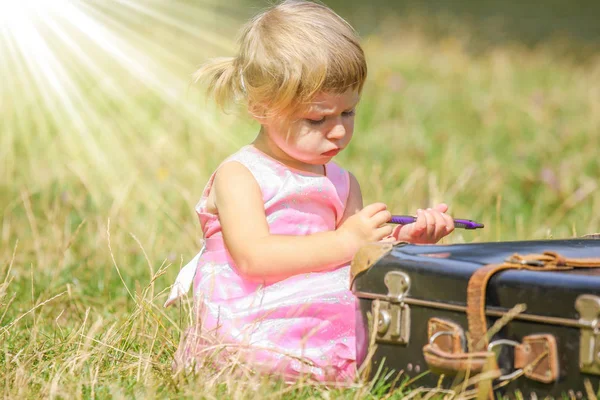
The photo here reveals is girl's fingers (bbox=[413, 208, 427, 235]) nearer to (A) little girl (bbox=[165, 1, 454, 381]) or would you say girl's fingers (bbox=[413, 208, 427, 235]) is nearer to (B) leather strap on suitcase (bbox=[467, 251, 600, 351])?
(A) little girl (bbox=[165, 1, 454, 381])

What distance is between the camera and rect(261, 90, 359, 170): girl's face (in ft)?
8.08

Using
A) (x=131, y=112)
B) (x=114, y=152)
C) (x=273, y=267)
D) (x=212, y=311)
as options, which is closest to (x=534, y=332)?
(x=273, y=267)

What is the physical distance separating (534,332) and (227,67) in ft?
3.95

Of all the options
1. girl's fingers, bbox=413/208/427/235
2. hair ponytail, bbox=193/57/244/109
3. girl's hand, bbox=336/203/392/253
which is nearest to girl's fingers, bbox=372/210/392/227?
girl's hand, bbox=336/203/392/253

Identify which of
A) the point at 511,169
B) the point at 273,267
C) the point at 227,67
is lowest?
the point at 511,169

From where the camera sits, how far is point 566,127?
242 inches

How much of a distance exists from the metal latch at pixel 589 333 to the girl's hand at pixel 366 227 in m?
0.60

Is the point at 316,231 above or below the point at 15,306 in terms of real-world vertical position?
above

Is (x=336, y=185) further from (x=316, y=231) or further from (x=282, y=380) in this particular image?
(x=282, y=380)

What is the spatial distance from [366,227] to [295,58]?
48 cm

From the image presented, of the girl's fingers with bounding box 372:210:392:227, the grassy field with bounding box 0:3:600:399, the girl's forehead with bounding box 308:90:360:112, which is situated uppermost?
the girl's forehead with bounding box 308:90:360:112

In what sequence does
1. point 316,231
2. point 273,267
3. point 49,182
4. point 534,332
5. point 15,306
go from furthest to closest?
point 49,182 < point 15,306 < point 316,231 < point 273,267 < point 534,332

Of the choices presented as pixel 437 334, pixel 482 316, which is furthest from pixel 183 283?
pixel 482 316

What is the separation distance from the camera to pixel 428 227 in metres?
2.50
